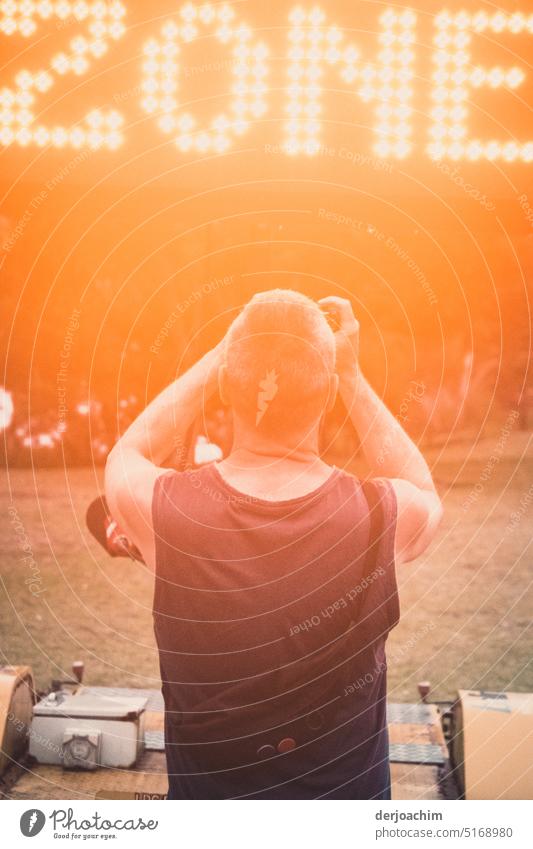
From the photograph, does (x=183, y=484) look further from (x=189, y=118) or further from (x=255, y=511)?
(x=189, y=118)

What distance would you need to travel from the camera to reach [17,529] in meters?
2.94

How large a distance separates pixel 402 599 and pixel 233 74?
173 cm

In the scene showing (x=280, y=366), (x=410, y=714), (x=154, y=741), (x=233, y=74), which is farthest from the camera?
(x=410, y=714)

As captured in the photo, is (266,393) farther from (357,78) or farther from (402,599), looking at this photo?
(402,599)

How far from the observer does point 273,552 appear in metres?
1.14

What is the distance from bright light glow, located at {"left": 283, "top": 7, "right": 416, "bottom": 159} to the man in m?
0.53

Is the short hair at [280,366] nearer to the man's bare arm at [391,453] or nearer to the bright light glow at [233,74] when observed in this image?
the man's bare arm at [391,453]

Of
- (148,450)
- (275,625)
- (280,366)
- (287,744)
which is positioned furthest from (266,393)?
(287,744)

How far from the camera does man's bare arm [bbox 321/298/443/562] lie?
3.77ft

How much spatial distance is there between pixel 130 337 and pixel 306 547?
96 cm

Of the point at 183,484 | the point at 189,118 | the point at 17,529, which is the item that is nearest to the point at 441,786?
the point at 183,484
